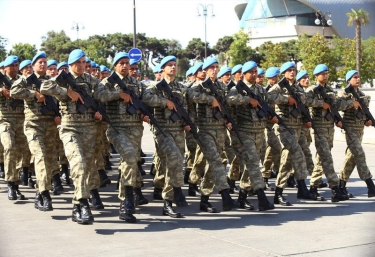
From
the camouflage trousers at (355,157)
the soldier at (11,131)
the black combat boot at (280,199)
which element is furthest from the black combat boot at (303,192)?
the soldier at (11,131)

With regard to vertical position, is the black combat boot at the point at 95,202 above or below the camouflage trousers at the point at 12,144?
below

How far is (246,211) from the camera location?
819 cm

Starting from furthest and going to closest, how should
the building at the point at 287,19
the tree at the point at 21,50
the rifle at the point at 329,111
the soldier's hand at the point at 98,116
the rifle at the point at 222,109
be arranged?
the building at the point at 287,19 < the tree at the point at 21,50 < the rifle at the point at 329,111 < the rifle at the point at 222,109 < the soldier's hand at the point at 98,116

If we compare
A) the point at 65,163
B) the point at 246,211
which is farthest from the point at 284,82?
the point at 65,163

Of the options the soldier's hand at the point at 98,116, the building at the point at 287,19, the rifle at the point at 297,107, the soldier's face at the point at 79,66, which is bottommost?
the soldier's hand at the point at 98,116

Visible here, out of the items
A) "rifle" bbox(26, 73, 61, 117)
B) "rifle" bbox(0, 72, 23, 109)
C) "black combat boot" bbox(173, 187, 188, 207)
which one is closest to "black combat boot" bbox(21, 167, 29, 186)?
"rifle" bbox(0, 72, 23, 109)

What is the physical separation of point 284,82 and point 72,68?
284 centimetres

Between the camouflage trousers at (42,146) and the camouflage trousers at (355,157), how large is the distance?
13.4ft

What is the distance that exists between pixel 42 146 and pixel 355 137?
431 centimetres

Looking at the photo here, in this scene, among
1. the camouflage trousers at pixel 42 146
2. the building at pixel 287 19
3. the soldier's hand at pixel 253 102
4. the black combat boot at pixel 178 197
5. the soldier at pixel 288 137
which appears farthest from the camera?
the building at pixel 287 19

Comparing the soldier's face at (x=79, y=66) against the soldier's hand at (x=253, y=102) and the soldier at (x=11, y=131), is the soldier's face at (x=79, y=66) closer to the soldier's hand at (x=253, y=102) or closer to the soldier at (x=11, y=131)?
the soldier at (x=11, y=131)

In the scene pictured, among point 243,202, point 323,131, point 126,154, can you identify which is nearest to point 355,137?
point 323,131

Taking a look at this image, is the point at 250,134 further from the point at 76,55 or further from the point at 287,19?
the point at 287,19

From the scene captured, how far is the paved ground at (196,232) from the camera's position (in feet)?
20.0
